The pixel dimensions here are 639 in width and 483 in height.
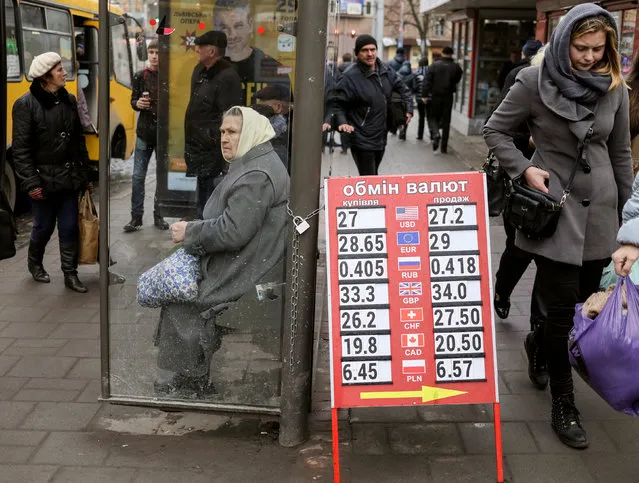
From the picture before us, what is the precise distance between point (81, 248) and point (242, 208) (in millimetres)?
2992

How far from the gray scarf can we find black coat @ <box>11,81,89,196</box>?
3.72m

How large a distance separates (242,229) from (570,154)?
1490 mm

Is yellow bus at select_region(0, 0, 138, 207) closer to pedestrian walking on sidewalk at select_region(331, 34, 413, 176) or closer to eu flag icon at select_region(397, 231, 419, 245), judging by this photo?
pedestrian walking on sidewalk at select_region(331, 34, 413, 176)

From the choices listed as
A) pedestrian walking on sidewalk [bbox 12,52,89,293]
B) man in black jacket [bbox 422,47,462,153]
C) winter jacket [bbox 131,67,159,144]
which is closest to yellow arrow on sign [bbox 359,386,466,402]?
winter jacket [bbox 131,67,159,144]

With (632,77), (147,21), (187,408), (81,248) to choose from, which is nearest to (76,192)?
(81,248)

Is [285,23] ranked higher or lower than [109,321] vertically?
higher

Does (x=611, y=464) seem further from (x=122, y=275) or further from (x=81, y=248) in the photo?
(x=81, y=248)

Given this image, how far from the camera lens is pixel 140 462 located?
141 inches

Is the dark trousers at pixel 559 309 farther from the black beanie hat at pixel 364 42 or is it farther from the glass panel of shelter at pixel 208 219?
the black beanie hat at pixel 364 42

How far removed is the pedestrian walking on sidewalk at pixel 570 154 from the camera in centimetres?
359

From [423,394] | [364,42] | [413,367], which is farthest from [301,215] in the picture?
[364,42]

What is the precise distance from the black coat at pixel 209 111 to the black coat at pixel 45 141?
2510 millimetres

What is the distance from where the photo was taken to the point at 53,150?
5996 millimetres

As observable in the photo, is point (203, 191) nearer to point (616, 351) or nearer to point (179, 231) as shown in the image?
point (179, 231)
